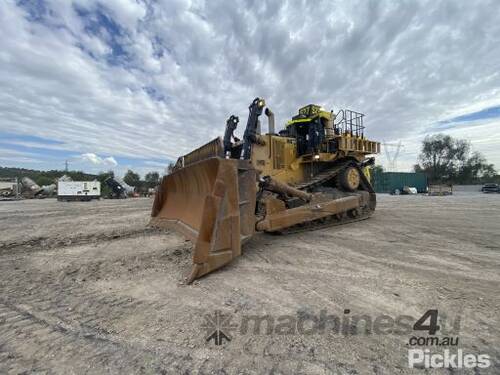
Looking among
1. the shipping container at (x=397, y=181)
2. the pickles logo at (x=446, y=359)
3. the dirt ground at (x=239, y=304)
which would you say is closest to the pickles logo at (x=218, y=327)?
the dirt ground at (x=239, y=304)

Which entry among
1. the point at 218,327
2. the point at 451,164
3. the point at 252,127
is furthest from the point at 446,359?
the point at 451,164

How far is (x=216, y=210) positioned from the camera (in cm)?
345

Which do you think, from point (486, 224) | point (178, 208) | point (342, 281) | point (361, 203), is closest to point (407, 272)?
point (342, 281)

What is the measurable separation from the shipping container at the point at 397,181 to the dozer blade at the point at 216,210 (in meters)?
34.4

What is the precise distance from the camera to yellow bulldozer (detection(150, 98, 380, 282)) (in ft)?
11.7

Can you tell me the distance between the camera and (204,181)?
14.6 feet

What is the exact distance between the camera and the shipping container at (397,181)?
35.3m

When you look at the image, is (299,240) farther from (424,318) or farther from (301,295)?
(424,318)

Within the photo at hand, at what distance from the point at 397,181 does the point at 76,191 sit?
37.5 meters

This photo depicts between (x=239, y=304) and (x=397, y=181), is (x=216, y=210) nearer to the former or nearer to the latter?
(x=239, y=304)

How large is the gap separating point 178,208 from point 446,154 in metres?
63.8

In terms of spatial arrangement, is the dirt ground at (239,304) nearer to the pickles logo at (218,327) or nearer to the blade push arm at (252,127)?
the pickles logo at (218,327)

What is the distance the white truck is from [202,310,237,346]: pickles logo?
29.0m

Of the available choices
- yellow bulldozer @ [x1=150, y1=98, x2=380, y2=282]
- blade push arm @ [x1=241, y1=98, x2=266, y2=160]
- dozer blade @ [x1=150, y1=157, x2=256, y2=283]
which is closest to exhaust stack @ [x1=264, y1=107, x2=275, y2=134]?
yellow bulldozer @ [x1=150, y1=98, x2=380, y2=282]
